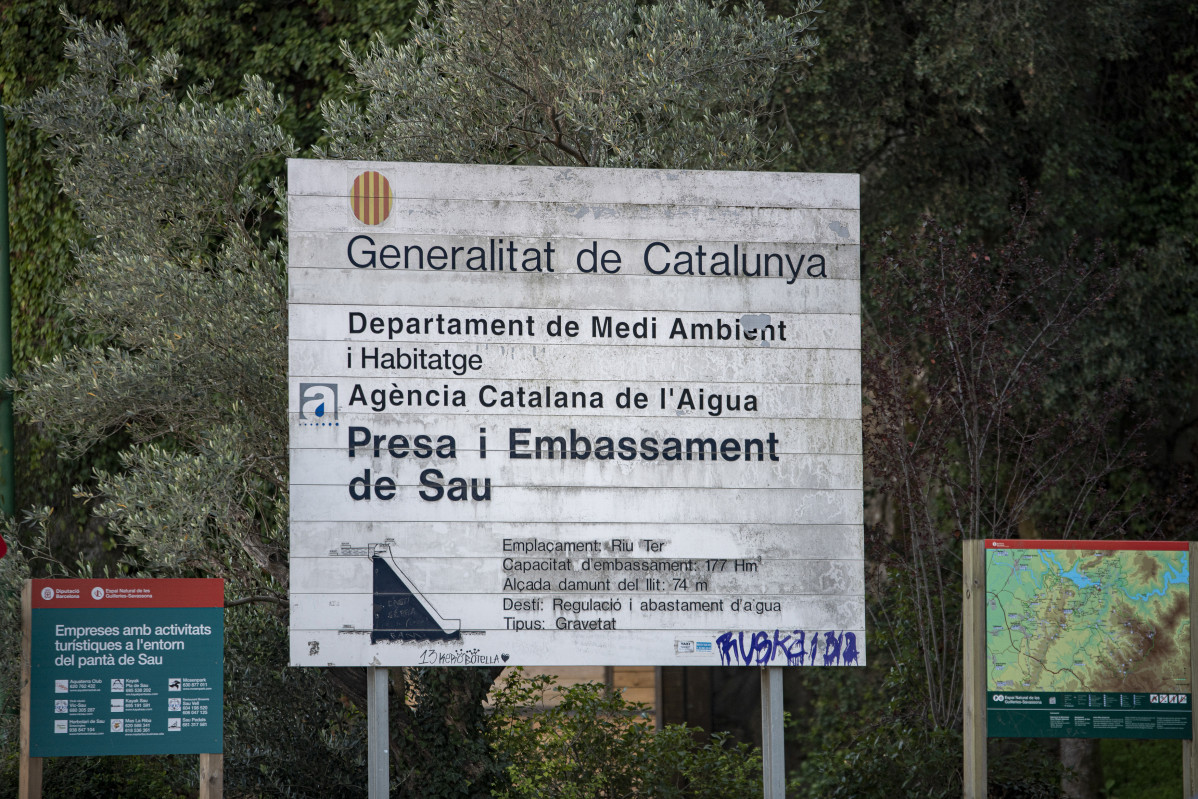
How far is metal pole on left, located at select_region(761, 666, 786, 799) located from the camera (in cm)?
573

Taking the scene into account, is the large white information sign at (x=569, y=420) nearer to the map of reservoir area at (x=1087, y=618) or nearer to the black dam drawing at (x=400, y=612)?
the black dam drawing at (x=400, y=612)

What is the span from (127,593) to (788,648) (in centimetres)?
323

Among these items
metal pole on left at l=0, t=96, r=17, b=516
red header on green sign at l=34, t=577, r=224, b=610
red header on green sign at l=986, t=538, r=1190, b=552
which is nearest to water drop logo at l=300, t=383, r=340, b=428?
red header on green sign at l=34, t=577, r=224, b=610

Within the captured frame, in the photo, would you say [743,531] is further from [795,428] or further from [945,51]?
[945,51]

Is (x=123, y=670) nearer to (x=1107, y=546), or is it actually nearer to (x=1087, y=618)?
(x=1087, y=618)

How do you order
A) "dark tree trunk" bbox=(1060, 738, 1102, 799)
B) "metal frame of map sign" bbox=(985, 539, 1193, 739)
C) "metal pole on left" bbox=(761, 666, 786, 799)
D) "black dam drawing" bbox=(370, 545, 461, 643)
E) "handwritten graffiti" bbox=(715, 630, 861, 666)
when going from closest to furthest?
"black dam drawing" bbox=(370, 545, 461, 643) → "handwritten graffiti" bbox=(715, 630, 861, 666) → "metal pole on left" bbox=(761, 666, 786, 799) → "metal frame of map sign" bbox=(985, 539, 1193, 739) → "dark tree trunk" bbox=(1060, 738, 1102, 799)

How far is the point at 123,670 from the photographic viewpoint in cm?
581

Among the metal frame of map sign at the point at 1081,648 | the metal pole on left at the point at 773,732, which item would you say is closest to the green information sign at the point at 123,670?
the metal pole on left at the point at 773,732

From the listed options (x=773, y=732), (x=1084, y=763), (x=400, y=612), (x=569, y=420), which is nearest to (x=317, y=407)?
(x=400, y=612)

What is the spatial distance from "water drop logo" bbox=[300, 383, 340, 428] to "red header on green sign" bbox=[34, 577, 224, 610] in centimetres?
110

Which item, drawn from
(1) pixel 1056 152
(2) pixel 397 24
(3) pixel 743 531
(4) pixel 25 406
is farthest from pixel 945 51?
(4) pixel 25 406

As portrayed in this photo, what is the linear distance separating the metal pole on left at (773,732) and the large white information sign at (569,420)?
0.49 feet

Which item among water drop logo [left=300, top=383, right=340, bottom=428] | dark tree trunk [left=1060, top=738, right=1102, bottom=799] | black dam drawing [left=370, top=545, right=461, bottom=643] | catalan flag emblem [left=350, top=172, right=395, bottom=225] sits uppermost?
catalan flag emblem [left=350, top=172, right=395, bottom=225]

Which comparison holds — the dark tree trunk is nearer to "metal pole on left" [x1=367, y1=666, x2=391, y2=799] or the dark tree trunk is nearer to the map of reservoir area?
the map of reservoir area
